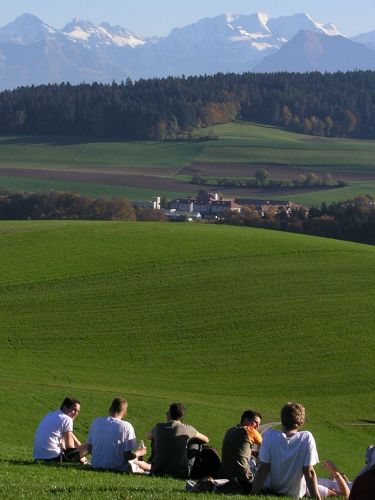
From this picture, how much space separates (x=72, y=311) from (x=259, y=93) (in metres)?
148

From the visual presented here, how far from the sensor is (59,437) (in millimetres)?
15836

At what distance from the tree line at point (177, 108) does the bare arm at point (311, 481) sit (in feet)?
493

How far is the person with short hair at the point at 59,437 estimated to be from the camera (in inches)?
619

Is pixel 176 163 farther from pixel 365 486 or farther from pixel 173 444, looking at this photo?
pixel 365 486

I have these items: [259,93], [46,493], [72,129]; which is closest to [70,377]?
[46,493]

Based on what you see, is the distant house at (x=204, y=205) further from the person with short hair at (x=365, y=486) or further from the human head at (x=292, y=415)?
the person with short hair at (x=365, y=486)

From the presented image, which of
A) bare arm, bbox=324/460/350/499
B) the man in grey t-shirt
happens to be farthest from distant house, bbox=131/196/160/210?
bare arm, bbox=324/460/350/499

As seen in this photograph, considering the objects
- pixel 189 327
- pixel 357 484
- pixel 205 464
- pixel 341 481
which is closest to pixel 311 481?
pixel 341 481

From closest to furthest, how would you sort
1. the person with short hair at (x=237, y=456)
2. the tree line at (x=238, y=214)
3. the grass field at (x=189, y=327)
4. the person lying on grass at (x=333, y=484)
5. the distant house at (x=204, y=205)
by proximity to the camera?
the person lying on grass at (x=333, y=484) < the person with short hair at (x=237, y=456) < the grass field at (x=189, y=327) < the tree line at (x=238, y=214) < the distant house at (x=204, y=205)

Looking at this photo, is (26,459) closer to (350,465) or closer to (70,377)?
(350,465)

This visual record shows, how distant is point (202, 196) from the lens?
11575 centimetres

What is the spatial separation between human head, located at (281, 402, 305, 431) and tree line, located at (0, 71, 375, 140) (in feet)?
494

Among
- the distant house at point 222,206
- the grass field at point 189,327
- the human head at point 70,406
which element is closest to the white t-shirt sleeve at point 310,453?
the human head at point 70,406

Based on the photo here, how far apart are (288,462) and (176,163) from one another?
5239 inches
